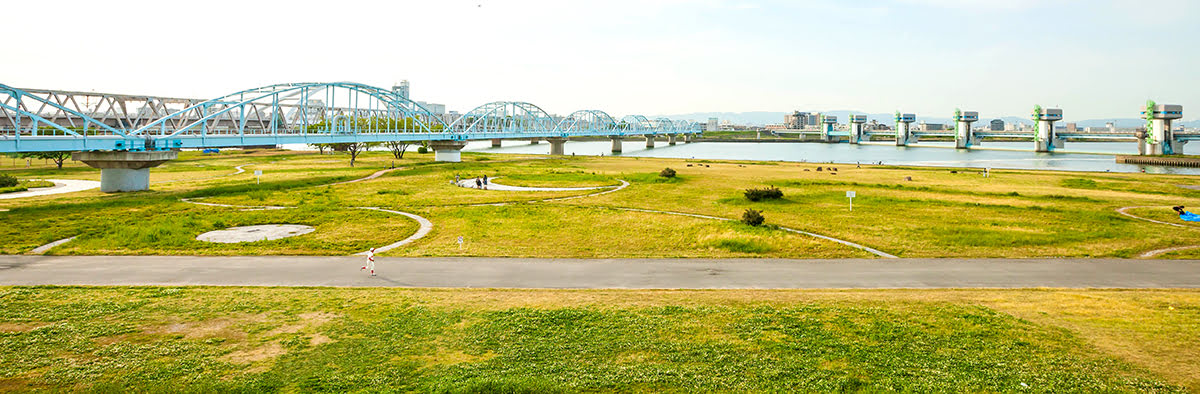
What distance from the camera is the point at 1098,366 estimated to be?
15.3 meters

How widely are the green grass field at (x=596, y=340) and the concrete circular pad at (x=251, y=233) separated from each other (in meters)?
10.9

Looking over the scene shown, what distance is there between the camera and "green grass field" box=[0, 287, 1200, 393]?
14523mm

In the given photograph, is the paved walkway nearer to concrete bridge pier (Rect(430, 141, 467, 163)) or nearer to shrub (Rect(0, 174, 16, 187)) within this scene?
shrub (Rect(0, 174, 16, 187))

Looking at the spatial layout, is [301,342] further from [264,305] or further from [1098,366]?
[1098,366]

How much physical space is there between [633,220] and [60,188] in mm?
52735

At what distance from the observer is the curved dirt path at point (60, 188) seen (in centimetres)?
5398

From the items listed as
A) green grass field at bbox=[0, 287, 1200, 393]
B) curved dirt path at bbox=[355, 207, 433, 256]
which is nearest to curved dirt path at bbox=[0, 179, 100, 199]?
curved dirt path at bbox=[355, 207, 433, 256]

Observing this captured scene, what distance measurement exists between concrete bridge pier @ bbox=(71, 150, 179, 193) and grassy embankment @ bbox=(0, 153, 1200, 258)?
203cm

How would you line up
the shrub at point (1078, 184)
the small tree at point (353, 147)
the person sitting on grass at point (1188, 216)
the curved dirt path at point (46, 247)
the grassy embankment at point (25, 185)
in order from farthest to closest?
the small tree at point (353, 147) < the shrub at point (1078, 184) < the grassy embankment at point (25, 185) < the person sitting on grass at point (1188, 216) < the curved dirt path at point (46, 247)

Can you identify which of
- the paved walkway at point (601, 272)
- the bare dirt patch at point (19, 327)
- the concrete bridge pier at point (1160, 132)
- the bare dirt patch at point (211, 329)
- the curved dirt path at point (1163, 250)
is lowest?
the bare dirt patch at point (211, 329)

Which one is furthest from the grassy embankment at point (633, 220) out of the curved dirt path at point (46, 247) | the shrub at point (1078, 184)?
the curved dirt path at point (46, 247)

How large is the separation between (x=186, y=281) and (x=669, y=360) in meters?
18.2

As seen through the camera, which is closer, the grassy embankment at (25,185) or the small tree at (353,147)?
the grassy embankment at (25,185)

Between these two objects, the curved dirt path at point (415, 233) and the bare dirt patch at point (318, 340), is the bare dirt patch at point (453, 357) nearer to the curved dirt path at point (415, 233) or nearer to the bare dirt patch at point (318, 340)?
the bare dirt patch at point (318, 340)
